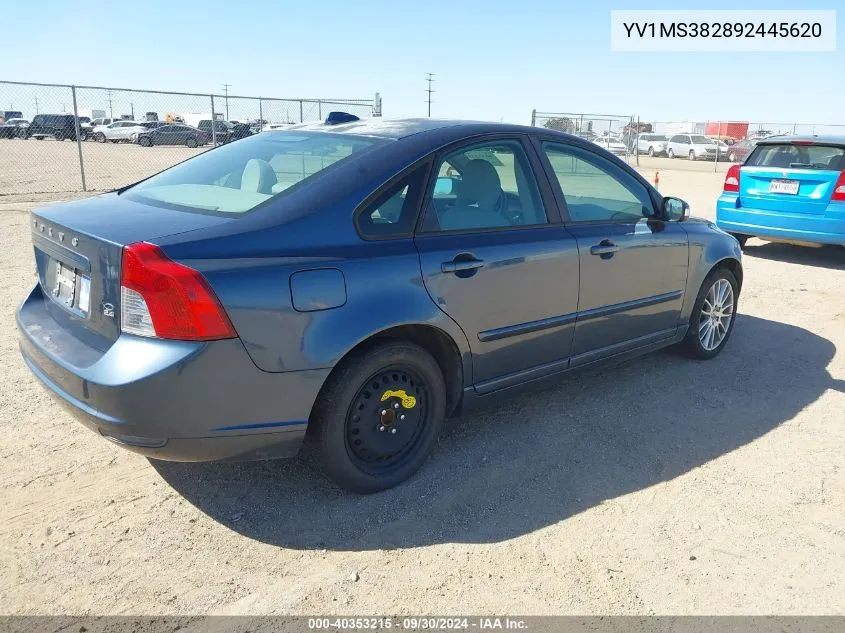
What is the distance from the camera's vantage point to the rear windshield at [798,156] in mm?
8297

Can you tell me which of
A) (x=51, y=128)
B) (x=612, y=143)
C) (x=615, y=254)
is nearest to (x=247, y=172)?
(x=615, y=254)

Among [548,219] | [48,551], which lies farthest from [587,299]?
[48,551]

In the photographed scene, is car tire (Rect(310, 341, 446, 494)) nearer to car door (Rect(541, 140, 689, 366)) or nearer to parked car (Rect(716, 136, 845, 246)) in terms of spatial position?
car door (Rect(541, 140, 689, 366))

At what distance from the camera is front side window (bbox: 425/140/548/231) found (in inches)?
130

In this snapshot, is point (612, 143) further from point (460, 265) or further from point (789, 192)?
point (460, 265)

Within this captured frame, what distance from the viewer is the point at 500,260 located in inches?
134

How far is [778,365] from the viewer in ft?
16.5

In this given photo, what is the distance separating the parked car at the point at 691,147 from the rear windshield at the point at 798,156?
106 ft

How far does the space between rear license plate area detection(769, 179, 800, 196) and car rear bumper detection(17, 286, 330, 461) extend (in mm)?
7770

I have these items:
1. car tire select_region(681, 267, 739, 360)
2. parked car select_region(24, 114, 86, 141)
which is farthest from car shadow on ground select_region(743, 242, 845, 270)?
parked car select_region(24, 114, 86, 141)

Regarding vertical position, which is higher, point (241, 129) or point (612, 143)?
point (241, 129)

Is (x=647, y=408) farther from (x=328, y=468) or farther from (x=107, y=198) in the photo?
(x=107, y=198)

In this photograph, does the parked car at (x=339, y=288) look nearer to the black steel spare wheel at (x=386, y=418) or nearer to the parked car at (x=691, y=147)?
the black steel spare wheel at (x=386, y=418)

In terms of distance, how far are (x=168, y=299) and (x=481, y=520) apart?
1.59 metres
